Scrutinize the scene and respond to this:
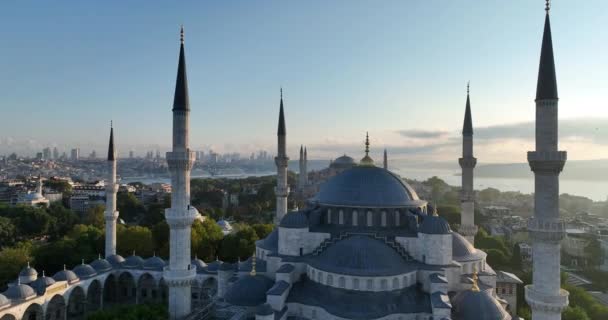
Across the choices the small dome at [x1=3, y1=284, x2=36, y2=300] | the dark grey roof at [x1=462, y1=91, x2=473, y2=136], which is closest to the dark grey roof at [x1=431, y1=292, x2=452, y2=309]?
the dark grey roof at [x1=462, y1=91, x2=473, y2=136]

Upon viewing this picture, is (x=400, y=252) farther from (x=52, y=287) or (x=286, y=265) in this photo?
(x=52, y=287)

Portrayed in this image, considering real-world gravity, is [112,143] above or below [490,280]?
above

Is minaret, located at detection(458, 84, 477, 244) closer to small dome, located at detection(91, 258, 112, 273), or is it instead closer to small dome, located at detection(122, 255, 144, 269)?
small dome, located at detection(122, 255, 144, 269)

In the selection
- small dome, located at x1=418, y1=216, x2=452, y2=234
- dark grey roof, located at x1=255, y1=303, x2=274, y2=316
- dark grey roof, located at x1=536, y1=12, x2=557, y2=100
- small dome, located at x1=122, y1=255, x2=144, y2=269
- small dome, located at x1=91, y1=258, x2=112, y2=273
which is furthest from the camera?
small dome, located at x1=122, y1=255, x2=144, y2=269

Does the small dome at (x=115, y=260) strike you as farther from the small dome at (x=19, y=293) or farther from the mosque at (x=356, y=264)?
the small dome at (x=19, y=293)

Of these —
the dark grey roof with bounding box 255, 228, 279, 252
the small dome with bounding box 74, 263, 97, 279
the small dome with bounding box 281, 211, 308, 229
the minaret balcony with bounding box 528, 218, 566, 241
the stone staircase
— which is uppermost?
the minaret balcony with bounding box 528, 218, 566, 241

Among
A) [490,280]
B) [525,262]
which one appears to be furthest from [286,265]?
[525,262]

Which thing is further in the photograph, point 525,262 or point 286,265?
point 525,262
